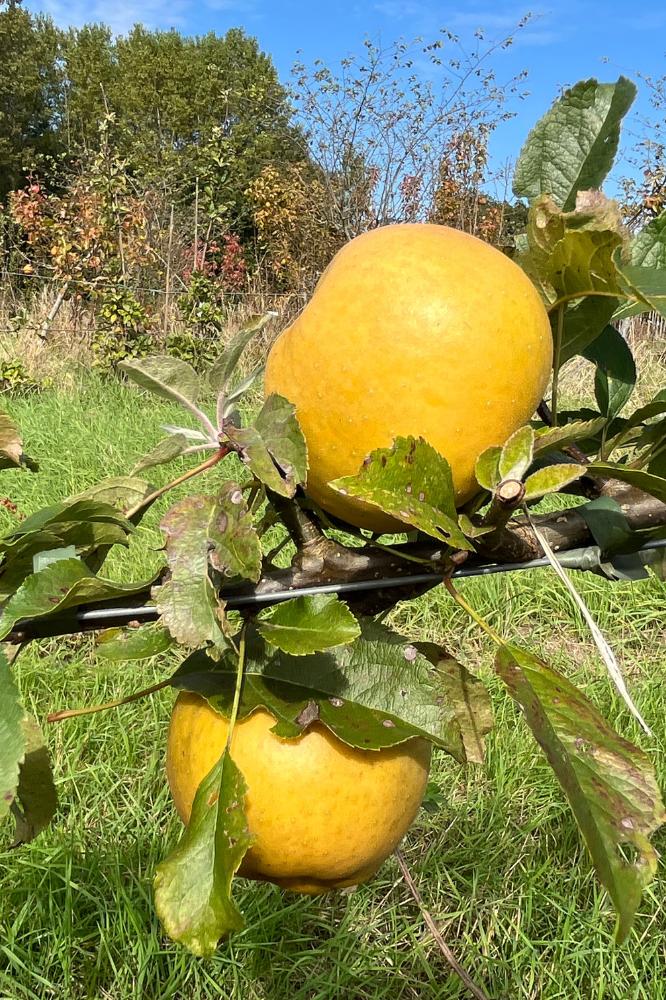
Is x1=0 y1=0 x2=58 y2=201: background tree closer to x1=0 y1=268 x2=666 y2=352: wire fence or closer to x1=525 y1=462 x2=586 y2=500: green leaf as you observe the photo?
x1=0 y1=268 x2=666 y2=352: wire fence

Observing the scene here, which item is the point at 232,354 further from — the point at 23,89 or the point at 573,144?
the point at 23,89

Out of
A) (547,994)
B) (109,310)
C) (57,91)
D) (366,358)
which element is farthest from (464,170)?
(57,91)

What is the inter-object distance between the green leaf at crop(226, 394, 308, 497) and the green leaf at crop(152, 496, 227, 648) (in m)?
0.04

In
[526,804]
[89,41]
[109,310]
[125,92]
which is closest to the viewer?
[526,804]

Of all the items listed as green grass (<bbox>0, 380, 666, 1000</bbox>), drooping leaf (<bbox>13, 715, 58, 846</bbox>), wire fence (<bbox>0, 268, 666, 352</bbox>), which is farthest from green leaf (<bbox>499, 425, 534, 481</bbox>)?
wire fence (<bbox>0, 268, 666, 352</bbox>)

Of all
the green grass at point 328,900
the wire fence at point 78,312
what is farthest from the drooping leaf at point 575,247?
the wire fence at point 78,312

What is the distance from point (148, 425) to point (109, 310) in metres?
1.87

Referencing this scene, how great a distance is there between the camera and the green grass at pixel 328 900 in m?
1.39

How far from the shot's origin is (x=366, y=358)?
41cm

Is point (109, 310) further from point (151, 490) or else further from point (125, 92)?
point (125, 92)

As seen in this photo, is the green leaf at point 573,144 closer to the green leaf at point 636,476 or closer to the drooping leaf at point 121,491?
the green leaf at point 636,476

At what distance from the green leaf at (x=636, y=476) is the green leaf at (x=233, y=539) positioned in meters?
0.20

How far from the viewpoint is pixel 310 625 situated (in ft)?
1.44

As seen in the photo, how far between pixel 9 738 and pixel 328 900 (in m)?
1.39
